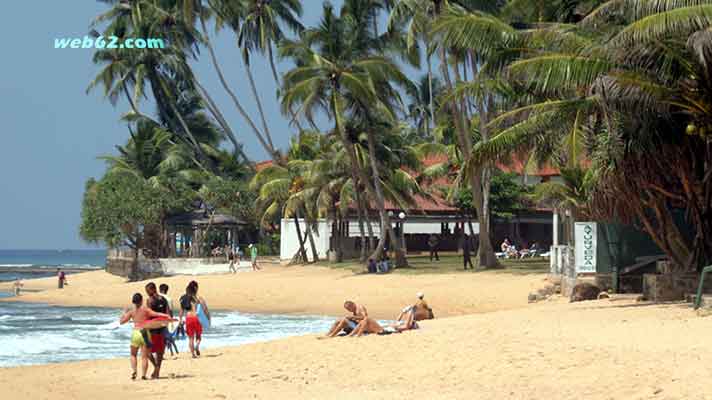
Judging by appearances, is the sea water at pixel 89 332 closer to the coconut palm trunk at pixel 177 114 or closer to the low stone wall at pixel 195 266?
the low stone wall at pixel 195 266

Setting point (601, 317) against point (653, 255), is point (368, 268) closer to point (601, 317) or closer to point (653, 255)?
point (653, 255)

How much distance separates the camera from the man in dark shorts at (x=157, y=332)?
1304 cm

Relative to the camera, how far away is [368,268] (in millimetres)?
35094

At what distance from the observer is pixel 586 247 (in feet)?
71.1

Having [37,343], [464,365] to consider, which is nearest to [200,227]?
[37,343]

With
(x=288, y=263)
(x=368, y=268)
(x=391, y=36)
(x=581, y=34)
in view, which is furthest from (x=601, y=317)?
(x=288, y=263)

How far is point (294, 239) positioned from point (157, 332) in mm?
33110

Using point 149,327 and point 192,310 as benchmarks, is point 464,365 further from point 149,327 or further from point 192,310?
point 192,310

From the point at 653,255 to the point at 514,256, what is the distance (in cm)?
2188

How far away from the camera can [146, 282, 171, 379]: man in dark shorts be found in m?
13.0

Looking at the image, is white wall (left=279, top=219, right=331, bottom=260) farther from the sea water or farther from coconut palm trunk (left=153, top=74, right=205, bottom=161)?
the sea water

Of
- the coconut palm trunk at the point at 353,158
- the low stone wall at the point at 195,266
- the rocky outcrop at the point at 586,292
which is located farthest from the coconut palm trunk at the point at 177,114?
the rocky outcrop at the point at 586,292

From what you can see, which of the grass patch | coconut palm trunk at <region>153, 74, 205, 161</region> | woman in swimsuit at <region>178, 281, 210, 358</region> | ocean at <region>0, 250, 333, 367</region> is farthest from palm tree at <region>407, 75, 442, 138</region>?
woman in swimsuit at <region>178, 281, 210, 358</region>

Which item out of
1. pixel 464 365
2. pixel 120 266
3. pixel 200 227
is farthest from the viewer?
pixel 120 266
